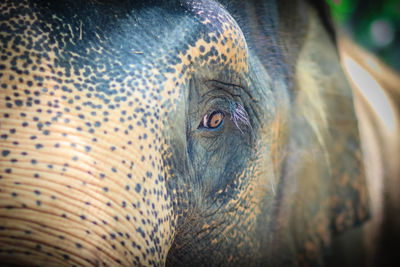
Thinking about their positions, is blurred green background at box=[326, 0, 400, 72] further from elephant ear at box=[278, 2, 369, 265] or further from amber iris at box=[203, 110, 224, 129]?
amber iris at box=[203, 110, 224, 129]

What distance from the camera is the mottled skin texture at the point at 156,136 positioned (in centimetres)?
62

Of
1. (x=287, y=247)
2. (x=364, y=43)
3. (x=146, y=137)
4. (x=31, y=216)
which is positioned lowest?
(x=287, y=247)

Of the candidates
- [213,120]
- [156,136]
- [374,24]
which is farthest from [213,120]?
[374,24]

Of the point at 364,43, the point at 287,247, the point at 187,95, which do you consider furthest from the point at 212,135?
the point at 364,43

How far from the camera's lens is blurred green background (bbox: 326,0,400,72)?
2662 mm

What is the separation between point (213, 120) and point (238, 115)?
4.2 inches

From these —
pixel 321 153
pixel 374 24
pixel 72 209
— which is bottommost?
pixel 72 209

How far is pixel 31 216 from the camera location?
0.60 m

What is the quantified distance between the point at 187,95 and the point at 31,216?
0.42 metres

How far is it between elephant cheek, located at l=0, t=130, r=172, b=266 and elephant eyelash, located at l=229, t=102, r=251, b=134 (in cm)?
39

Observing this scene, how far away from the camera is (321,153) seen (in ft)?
4.65

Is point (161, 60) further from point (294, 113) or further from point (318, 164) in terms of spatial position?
point (318, 164)

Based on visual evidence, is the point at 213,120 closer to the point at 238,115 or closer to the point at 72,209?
the point at 238,115

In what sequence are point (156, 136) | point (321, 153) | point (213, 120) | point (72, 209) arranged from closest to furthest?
point (72, 209)
point (156, 136)
point (213, 120)
point (321, 153)
